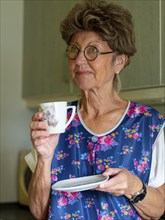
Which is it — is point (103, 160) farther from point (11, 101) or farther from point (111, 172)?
point (11, 101)

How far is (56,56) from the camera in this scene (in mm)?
2334

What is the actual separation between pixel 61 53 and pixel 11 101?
545mm

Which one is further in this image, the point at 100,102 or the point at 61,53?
the point at 61,53

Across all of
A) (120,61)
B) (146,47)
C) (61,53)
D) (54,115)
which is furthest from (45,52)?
(54,115)

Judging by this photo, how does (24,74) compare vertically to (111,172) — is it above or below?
above

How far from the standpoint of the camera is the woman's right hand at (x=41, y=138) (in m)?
0.97

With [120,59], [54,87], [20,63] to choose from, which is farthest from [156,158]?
[20,63]

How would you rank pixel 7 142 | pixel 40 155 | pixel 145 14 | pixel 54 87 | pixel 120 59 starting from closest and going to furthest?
1. pixel 40 155
2. pixel 120 59
3. pixel 145 14
4. pixel 54 87
5. pixel 7 142

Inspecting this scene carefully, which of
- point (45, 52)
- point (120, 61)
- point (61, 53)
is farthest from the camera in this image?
point (45, 52)

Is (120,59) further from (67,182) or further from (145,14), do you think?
(145,14)

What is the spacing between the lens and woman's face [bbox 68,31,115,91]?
3.65 feet

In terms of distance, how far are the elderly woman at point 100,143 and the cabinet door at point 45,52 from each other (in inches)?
40.8

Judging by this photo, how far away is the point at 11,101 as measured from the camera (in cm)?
263

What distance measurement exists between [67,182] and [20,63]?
5.67 ft
